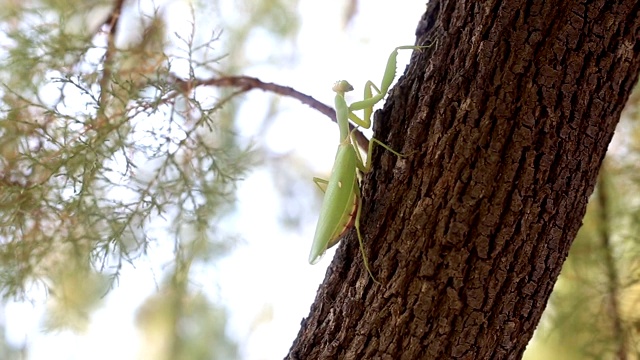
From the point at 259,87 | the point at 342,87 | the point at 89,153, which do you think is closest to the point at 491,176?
the point at 342,87

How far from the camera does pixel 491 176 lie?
0.75 meters

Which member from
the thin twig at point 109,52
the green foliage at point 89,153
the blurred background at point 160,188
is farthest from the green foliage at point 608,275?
the thin twig at point 109,52

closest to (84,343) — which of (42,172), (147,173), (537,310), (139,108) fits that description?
(147,173)

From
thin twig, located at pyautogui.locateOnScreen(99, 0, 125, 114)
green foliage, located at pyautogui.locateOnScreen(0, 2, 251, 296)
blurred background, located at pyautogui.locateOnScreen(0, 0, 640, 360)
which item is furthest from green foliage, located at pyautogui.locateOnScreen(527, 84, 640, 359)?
thin twig, located at pyautogui.locateOnScreen(99, 0, 125, 114)

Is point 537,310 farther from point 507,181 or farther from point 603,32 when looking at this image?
point 603,32

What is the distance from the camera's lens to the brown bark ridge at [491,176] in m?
0.74

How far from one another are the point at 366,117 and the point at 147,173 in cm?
61

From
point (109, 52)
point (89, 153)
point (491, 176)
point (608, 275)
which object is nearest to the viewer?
point (491, 176)

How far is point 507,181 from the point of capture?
745 mm

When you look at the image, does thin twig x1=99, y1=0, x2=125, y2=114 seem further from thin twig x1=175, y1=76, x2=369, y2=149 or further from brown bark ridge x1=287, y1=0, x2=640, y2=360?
brown bark ridge x1=287, y1=0, x2=640, y2=360

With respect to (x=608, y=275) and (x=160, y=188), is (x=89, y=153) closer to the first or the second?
(x=160, y=188)

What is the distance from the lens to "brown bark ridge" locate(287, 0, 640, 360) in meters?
0.74

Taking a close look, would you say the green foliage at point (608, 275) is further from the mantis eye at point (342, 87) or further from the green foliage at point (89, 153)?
the green foliage at point (89, 153)

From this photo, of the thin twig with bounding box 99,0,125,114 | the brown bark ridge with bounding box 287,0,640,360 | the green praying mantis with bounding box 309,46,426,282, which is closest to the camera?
the brown bark ridge with bounding box 287,0,640,360
